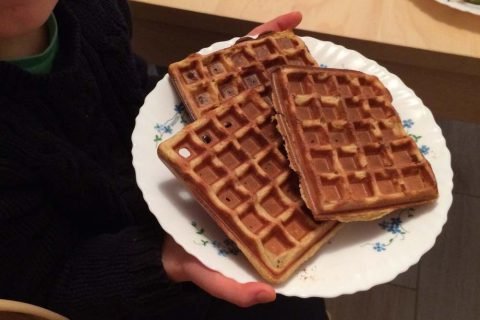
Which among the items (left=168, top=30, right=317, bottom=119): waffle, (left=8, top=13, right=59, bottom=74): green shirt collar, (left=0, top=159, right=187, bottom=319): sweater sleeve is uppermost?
(left=8, top=13, right=59, bottom=74): green shirt collar

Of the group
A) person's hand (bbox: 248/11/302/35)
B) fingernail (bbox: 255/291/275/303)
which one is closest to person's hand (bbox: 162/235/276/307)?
fingernail (bbox: 255/291/275/303)

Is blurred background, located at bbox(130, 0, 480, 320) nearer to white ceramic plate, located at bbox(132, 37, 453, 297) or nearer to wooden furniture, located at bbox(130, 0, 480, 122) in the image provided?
wooden furniture, located at bbox(130, 0, 480, 122)

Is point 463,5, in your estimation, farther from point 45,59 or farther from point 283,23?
point 45,59

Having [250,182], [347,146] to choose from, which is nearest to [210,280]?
[250,182]

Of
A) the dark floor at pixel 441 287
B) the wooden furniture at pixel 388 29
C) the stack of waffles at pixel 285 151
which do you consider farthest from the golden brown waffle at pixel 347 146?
the dark floor at pixel 441 287

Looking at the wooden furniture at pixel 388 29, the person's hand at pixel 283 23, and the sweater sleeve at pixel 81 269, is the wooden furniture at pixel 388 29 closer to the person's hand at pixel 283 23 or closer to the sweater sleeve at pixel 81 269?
the person's hand at pixel 283 23

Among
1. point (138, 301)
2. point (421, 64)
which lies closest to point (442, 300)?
point (421, 64)

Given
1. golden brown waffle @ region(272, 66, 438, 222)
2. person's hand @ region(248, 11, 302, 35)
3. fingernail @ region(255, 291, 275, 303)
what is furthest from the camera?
person's hand @ region(248, 11, 302, 35)

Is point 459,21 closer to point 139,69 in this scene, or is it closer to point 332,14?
point 332,14
